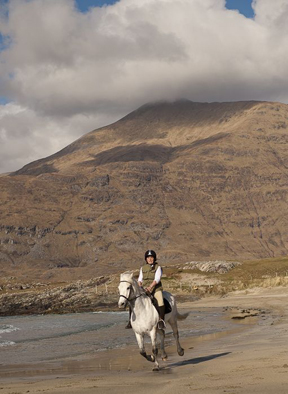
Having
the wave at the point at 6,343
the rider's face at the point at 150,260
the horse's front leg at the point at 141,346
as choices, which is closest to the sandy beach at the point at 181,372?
the horse's front leg at the point at 141,346

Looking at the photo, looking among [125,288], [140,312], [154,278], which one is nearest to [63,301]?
[154,278]

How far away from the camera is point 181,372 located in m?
16.4

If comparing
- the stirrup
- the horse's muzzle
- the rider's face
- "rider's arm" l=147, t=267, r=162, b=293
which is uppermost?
the rider's face

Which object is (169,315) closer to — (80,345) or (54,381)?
(54,381)

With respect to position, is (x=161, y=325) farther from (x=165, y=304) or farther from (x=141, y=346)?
(x=141, y=346)

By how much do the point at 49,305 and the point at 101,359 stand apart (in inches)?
2921

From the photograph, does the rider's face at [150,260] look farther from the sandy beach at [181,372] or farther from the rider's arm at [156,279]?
the sandy beach at [181,372]

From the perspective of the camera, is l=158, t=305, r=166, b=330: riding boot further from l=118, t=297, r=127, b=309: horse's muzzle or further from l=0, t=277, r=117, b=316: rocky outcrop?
l=0, t=277, r=117, b=316: rocky outcrop

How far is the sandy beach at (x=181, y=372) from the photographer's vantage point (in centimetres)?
1319

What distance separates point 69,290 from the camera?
4628 inches

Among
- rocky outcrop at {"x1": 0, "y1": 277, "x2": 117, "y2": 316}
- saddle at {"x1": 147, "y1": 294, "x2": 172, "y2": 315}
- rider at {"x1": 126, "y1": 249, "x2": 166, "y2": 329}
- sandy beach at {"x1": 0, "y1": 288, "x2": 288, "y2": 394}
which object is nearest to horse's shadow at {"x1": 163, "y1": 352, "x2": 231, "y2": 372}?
sandy beach at {"x1": 0, "y1": 288, "x2": 288, "y2": 394}

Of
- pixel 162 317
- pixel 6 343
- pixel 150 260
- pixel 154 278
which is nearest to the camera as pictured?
pixel 162 317

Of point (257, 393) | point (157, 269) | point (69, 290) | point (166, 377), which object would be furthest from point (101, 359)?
point (69, 290)

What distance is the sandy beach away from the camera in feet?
43.3
